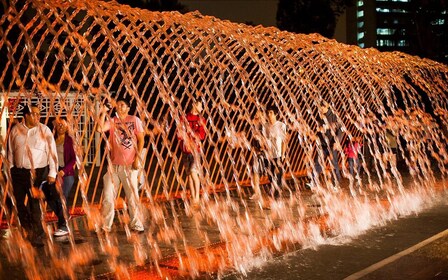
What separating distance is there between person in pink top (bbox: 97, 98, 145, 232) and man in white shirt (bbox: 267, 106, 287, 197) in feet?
12.3

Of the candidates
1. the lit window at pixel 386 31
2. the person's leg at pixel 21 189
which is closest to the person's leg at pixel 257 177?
the person's leg at pixel 21 189

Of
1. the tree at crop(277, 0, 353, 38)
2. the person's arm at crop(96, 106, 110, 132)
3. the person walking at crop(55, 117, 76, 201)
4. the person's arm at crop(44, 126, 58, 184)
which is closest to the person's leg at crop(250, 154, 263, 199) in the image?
the person's arm at crop(96, 106, 110, 132)

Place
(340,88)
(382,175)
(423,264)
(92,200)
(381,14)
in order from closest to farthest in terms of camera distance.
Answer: (423,264), (92,200), (382,175), (340,88), (381,14)

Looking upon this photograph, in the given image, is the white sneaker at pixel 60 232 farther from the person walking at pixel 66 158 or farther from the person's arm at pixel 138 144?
the person's arm at pixel 138 144

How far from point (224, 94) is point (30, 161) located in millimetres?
8905

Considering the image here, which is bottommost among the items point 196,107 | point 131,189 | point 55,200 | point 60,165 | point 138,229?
point 138,229

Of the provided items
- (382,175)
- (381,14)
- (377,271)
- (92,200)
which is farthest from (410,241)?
(381,14)

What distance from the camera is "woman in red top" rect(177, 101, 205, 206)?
1016cm

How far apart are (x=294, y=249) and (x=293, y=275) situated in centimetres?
116

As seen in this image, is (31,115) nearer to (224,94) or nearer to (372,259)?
(372,259)

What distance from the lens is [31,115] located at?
24.3 feet

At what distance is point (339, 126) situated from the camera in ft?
42.3

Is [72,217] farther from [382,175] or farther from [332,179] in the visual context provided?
[382,175]

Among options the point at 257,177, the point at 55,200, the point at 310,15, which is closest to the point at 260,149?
the point at 257,177
